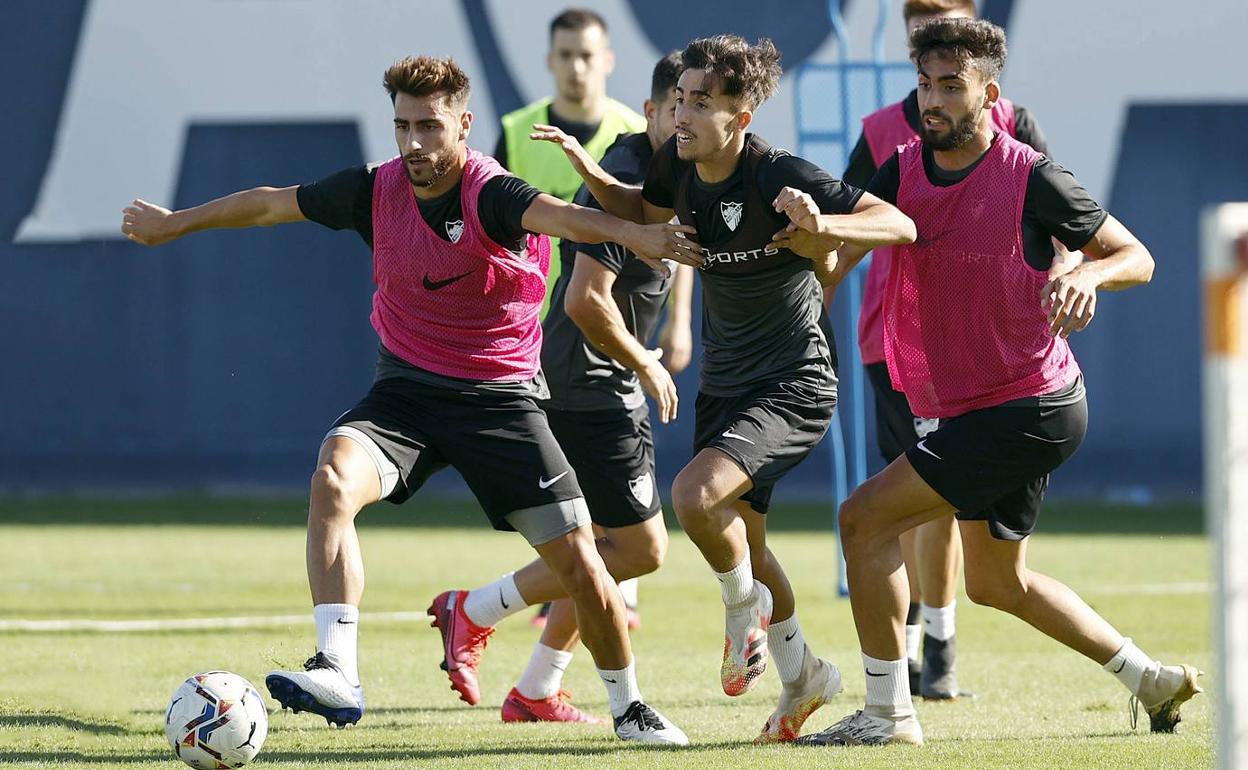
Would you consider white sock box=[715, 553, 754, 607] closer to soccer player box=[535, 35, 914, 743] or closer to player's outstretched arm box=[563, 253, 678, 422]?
soccer player box=[535, 35, 914, 743]

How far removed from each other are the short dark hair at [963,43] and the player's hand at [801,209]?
36.1 inches

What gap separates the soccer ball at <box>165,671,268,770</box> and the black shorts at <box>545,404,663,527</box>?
6.55ft

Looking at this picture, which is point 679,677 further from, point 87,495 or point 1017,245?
point 87,495

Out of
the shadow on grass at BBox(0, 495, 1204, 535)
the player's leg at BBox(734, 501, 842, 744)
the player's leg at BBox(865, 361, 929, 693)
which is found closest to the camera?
the player's leg at BBox(734, 501, 842, 744)

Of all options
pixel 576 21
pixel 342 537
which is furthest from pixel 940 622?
pixel 576 21

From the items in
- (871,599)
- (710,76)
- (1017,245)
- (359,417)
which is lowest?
(871,599)

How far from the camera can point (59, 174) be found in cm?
1577

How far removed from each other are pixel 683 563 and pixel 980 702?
5.32 metres

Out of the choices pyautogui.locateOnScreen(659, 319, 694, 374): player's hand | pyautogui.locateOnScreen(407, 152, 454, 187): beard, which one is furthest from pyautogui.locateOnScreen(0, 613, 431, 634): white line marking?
pyautogui.locateOnScreen(407, 152, 454, 187): beard

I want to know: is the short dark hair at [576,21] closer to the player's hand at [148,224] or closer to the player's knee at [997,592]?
A: the player's hand at [148,224]

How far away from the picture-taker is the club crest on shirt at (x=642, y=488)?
22.5ft

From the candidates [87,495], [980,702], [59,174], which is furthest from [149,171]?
[980,702]

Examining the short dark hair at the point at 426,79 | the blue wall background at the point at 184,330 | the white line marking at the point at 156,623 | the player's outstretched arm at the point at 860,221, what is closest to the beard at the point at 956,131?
the player's outstretched arm at the point at 860,221

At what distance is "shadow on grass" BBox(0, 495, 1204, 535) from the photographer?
549 inches
